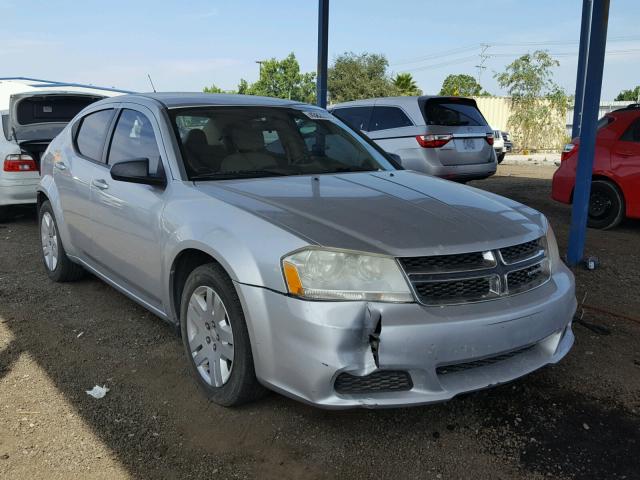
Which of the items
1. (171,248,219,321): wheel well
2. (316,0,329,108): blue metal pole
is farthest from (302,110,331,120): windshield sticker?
(316,0,329,108): blue metal pole

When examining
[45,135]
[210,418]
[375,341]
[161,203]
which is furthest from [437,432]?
[45,135]

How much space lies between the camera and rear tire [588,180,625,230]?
717 centimetres

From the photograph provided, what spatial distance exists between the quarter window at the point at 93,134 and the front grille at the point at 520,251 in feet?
9.61

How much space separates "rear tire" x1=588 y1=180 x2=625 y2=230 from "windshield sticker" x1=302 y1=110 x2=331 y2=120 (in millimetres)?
4608

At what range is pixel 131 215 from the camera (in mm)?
3496

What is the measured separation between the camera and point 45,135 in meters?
7.84

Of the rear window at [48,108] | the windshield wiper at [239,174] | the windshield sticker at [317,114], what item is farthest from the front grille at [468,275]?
the rear window at [48,108]

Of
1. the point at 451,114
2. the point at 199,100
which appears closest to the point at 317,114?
the point at 199,100

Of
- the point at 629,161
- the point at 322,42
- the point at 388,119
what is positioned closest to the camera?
the point at 629,161

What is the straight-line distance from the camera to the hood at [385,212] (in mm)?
2510

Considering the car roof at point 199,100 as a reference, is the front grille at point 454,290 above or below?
below

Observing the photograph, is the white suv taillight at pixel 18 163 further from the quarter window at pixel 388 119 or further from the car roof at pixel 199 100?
the quarter window at pixel 388 119

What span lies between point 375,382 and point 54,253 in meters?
3.67

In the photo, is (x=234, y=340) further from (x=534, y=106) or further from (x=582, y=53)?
(x=534, y=106)
